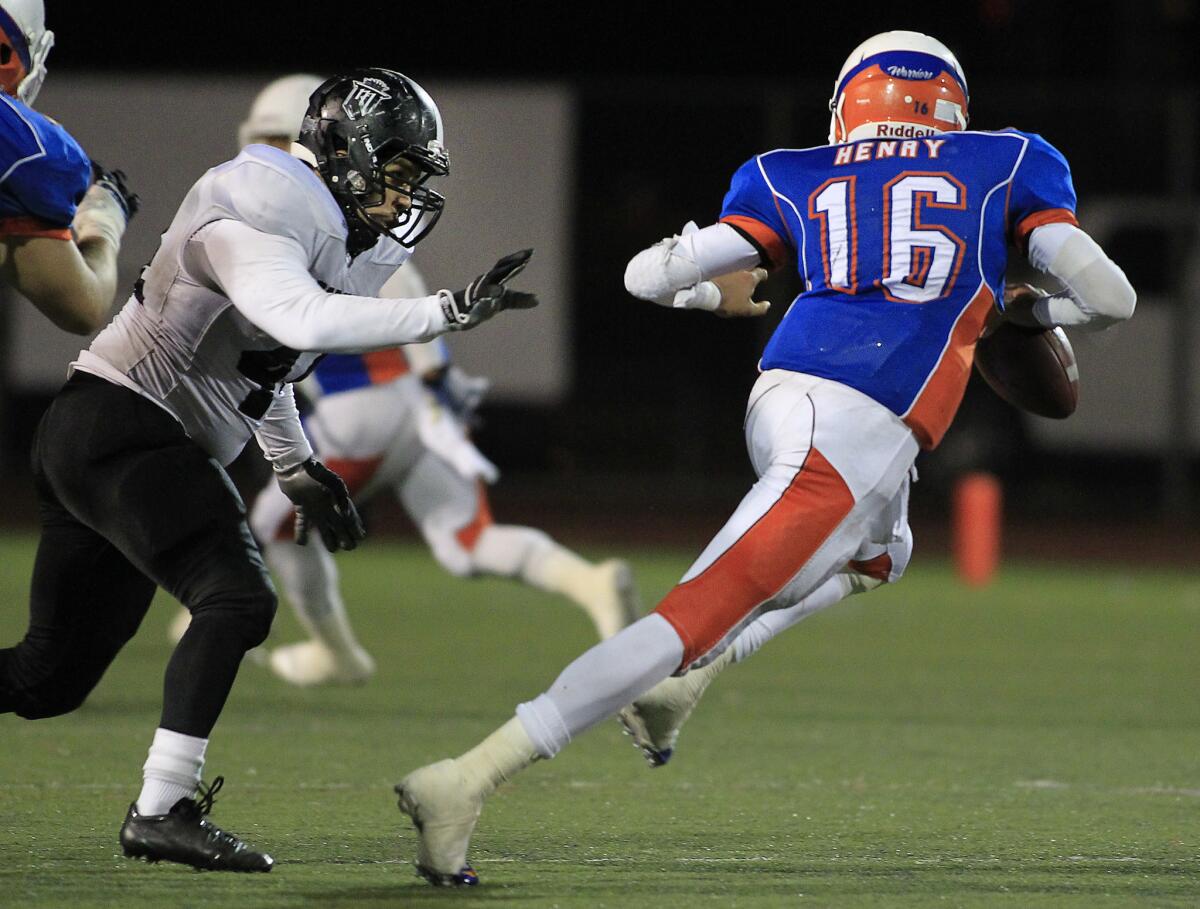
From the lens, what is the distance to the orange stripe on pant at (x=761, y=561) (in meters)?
3.61

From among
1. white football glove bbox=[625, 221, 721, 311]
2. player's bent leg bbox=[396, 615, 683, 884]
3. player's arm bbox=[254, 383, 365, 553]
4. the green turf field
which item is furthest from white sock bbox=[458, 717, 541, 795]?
white football glove bbox=[625, 221, 721, 311]

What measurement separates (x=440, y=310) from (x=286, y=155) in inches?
23.3

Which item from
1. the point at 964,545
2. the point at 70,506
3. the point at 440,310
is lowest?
the point at 964,545

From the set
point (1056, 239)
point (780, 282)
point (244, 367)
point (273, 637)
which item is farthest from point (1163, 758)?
point (780, 282)

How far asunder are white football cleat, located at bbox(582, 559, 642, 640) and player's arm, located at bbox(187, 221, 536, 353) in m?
3.49

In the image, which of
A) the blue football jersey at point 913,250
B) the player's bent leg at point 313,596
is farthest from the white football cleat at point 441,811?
the player's bent leg at point 313,596

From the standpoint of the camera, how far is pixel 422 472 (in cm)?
700

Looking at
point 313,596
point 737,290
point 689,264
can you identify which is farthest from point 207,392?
point 313,596

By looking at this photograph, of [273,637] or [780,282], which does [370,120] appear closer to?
[273,637]

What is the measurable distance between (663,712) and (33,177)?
1666mm

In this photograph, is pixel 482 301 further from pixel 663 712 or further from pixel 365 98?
pixel 663 712

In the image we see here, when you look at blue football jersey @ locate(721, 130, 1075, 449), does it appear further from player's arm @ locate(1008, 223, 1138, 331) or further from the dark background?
the dark background

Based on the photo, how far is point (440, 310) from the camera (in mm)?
3375

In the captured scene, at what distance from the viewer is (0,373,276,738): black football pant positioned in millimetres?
3564
